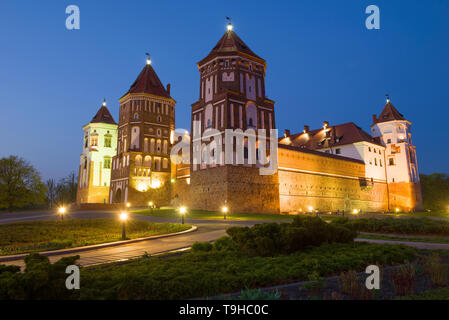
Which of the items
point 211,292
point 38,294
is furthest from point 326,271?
point 38,294

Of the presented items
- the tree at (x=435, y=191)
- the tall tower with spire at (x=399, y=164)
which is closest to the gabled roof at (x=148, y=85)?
the tall tower with spire at (x=399, y=164)

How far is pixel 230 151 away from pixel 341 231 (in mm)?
28029

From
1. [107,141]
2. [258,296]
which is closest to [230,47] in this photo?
[107,141]

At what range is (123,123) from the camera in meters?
55.8

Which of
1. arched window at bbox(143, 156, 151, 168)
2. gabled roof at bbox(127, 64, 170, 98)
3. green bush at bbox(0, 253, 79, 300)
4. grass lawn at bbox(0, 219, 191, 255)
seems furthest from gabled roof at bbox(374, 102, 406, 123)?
green bush at bbox(0, 253, 79, 300)

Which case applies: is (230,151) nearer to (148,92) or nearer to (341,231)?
(148,92)

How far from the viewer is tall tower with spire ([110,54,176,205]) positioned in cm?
5297

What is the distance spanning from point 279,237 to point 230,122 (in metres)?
31.1

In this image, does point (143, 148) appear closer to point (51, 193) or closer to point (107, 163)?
point (107, 163)

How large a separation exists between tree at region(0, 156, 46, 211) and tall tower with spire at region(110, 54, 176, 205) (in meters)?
12.2

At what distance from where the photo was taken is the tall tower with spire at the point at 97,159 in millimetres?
60625

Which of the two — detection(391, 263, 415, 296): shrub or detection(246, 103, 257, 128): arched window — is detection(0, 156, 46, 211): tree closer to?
detection(246, 103, 257, 128): arched window
